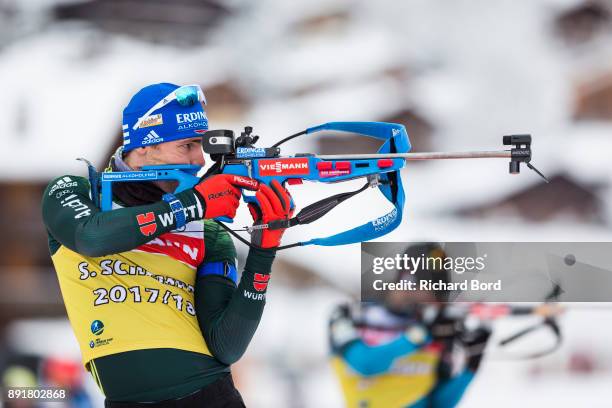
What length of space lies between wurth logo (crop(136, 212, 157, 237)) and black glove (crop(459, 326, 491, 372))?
1.69m

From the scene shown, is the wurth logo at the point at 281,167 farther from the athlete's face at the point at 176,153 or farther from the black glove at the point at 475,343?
the black glove at the point at 475,343

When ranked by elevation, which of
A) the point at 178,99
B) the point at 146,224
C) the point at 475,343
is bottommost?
the point at 475,343

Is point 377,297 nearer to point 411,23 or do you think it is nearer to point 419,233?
point 419,233

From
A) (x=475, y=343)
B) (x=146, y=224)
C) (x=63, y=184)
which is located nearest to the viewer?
(x=146, y=224)

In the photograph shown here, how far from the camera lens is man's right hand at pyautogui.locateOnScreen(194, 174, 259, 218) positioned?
4.90 ft

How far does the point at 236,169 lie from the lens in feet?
5.22

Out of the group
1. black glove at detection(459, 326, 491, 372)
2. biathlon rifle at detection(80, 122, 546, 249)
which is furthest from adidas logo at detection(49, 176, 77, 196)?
black glove at detection(459, 326, 491, 372)

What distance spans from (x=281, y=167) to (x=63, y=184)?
41cm

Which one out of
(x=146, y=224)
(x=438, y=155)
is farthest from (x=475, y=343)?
(x=146, y=224)

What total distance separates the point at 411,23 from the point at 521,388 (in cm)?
132

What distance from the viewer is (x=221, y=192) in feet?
4.97

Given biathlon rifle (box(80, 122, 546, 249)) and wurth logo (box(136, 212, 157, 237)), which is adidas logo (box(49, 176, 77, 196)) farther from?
wurth logo (box(136, 212, 157, 237))

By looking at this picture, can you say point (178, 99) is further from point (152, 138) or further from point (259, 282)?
point (259, 282)

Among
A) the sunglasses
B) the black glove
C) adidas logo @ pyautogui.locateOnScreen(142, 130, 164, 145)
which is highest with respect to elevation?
the sunglasses
